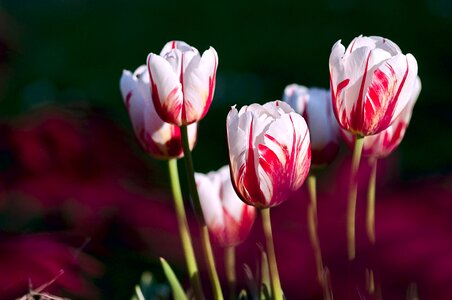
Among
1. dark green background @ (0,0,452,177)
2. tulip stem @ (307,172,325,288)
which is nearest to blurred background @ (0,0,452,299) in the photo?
tulip stem @ (307,172,325,288)

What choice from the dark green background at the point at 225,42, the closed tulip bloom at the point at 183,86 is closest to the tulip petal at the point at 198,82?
the closed tulip bloom at the point at 183,86

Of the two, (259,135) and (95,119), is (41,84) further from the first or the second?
(259,135)

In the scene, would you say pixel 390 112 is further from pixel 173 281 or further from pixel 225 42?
pixel 225 42

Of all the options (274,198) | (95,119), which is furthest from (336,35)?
(274,198)

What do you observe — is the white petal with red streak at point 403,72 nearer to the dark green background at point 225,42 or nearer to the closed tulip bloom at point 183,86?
the closed tulip bloom at point 183,86

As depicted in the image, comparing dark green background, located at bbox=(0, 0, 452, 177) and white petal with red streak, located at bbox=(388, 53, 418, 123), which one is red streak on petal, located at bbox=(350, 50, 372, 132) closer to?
white petal with red streak, located at bbox=(388, 53, 418, 123)

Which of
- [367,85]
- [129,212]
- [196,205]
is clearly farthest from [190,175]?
[129,212]
